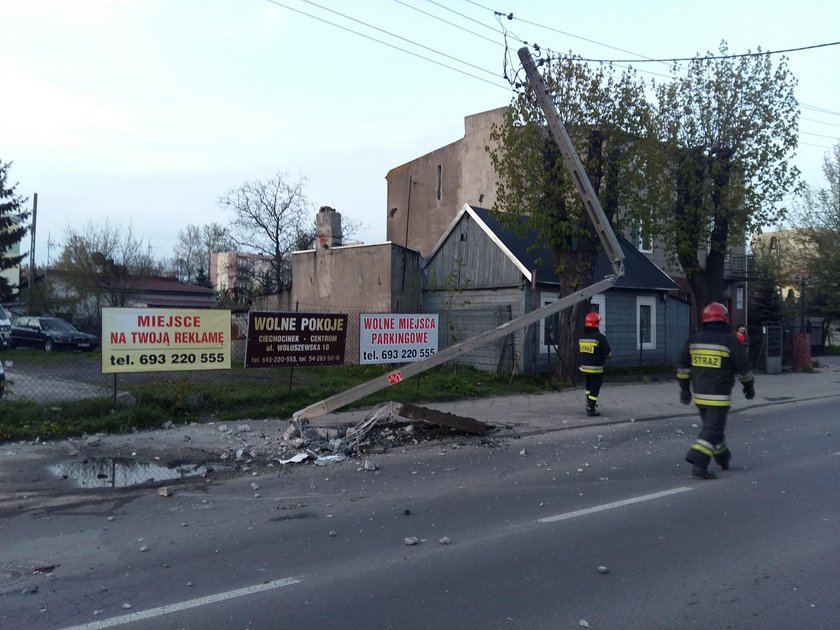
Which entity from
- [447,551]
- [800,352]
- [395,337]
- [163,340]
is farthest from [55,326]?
[800,352]

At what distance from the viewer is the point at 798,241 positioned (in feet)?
124

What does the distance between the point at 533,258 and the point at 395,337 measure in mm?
7596

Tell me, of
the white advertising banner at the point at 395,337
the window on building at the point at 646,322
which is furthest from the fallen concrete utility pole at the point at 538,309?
the window on building at the point at 646,322

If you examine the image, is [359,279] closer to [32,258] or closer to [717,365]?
[717,365]

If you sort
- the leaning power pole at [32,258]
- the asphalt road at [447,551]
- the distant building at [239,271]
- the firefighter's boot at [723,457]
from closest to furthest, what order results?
the asphalt road at [447,551], the firefighter's boot at [723,457], the leaning power pole at [32,258], the distant building at [239,271]

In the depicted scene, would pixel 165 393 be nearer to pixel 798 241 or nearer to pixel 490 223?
pixel 490 223

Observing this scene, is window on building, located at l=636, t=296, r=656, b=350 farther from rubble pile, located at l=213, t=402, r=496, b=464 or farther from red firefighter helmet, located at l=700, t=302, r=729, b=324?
red firefighter helmet, located at l=700, t=302, r=729, b=324

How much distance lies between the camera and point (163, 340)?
36.6 feet

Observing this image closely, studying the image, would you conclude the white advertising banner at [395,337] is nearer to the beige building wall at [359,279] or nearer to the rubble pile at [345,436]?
the rubble pile at [345,436]

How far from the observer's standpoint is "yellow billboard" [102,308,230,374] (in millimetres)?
10688

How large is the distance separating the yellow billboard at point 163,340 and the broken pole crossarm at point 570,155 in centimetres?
621

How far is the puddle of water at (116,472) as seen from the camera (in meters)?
8.13

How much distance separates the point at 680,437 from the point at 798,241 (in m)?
31.3

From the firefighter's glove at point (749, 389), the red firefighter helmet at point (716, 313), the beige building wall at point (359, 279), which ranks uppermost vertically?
the beige building wall at point (359, 279)
